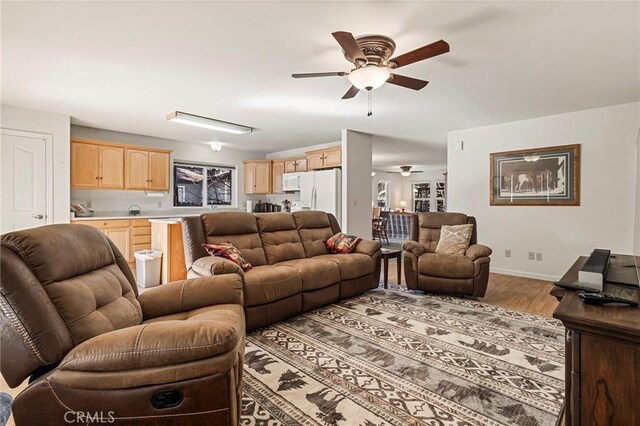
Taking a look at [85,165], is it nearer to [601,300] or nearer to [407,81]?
[407,81]

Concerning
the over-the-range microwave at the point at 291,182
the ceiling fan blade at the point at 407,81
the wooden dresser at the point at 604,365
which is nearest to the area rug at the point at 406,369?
the wooden dresser at the point at 604,365

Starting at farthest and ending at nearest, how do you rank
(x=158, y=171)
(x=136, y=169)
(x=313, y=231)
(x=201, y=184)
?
(x=201, y=184) → (x=158, y=171) → (x=136, y=169) → (x=313, y=231)

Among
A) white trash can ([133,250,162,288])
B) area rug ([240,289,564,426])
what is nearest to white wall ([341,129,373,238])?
area rug ([240,289,564,426])

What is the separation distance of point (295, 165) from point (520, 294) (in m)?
4.72

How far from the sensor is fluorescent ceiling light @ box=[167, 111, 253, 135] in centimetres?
442

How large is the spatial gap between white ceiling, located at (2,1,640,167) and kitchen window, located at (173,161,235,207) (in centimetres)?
194

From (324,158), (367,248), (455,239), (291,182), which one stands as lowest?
(367,248)

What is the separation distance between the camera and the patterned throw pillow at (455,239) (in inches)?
153

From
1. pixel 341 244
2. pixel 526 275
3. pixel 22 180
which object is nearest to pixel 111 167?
pixel 22 180

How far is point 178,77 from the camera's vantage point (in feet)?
10.5

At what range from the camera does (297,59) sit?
9.28ft

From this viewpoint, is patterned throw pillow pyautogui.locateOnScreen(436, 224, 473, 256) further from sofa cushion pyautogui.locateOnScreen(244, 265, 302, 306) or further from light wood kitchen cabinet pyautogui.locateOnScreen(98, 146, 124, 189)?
light wood kitchen cabinet pyautogui.locateOnScreen(98, 146, 124, 189)

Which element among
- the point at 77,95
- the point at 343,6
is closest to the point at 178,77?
the point at 77,95

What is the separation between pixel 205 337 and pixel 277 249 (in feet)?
7.81
